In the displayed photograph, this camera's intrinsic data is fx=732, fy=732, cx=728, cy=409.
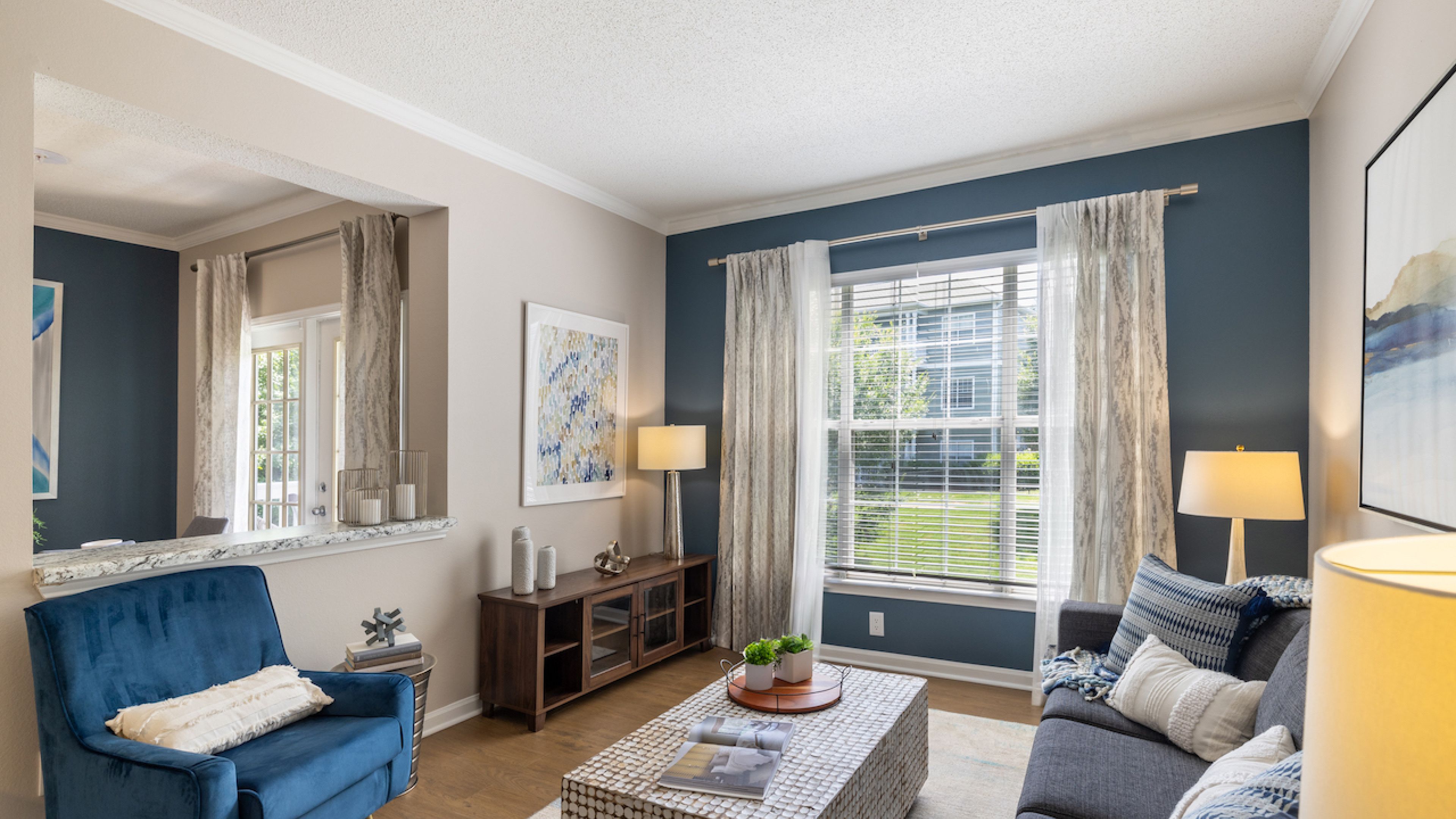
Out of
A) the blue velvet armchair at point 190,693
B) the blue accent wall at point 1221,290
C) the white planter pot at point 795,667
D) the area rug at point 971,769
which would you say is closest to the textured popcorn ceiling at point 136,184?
the blue velvet armchair at point 190,693

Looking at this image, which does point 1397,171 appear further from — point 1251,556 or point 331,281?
point 331,281

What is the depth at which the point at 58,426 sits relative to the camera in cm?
462

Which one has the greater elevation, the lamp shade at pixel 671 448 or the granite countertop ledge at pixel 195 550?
the lamp shade at pixel 671 448

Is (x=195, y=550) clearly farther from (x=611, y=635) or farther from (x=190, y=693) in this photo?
(x=611, y=635)

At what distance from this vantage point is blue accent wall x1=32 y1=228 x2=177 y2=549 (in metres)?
4.68

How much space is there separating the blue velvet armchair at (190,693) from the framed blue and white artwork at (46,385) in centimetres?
326

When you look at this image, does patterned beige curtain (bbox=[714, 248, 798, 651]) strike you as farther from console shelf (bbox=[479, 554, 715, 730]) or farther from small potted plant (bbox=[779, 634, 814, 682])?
small potted plant (bbox=[779, 634, 814, 682])

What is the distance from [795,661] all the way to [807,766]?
60 cm

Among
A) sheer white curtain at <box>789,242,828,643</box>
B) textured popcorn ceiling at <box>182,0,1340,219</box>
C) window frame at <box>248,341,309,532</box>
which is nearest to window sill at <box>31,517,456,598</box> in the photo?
window frame at <box>248,341,309,532</box>

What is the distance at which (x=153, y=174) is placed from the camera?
13.0 feet

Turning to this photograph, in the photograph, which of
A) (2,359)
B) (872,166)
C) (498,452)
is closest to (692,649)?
(498,452)

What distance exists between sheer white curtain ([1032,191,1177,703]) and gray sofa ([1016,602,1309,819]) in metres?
1.19

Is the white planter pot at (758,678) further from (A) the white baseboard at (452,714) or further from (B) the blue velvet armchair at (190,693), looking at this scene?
(A) the white baseboard at (452,714)

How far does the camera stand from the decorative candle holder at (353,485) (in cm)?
318
